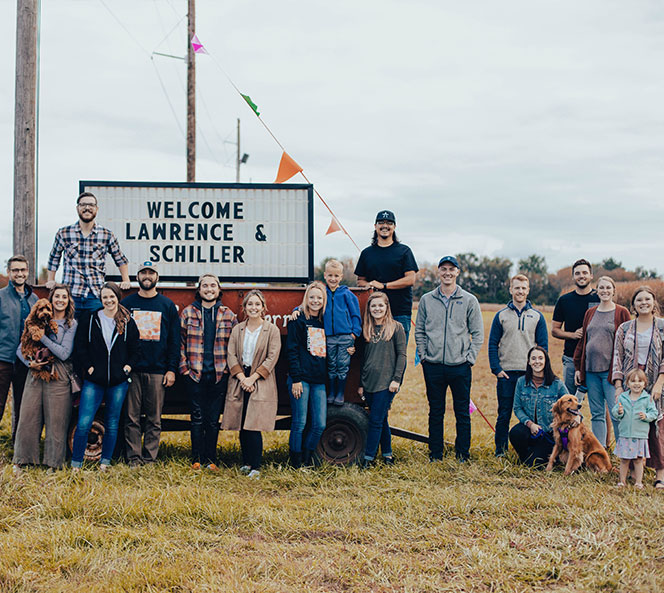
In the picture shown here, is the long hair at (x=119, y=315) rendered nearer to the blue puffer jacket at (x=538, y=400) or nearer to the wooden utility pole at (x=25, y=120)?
the wooden utility pole at (x=25, y=120)

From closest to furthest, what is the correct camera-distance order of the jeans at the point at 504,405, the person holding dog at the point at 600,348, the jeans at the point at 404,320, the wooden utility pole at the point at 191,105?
the person holding dog at the point at 600,348 < the jeans at the point at 504,405 < the jeans at the point at 404,320 < the wooden utility pole at the point at 191,105

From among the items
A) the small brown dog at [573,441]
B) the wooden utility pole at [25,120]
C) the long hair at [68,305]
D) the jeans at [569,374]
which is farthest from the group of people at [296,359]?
A: the wooden utility pole at [25,120]

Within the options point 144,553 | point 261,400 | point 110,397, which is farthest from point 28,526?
point 261,400

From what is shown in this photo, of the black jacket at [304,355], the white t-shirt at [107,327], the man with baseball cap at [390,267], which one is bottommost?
the black jacket at [304,355]

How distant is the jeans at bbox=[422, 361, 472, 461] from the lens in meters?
7.21

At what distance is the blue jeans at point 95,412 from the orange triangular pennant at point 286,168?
144 inches

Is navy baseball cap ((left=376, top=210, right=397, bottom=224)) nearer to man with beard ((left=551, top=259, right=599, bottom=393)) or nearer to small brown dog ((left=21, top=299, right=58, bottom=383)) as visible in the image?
man with beard ((left=551, top=259, right=599, bottom=393))

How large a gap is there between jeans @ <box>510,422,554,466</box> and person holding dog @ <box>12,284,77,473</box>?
4.82 meters

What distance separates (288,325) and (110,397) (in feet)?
6.44

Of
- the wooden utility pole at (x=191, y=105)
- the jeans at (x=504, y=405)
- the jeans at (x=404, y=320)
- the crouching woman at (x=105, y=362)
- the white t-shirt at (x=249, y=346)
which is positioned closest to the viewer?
the crouching woman at (x=105, y=362)

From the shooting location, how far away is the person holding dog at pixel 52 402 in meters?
6.69

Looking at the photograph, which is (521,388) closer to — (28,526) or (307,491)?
(307,491)

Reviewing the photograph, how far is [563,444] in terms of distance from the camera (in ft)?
22.4

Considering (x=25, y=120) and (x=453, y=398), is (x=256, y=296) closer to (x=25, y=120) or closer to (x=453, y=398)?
(x=453, y=398)
